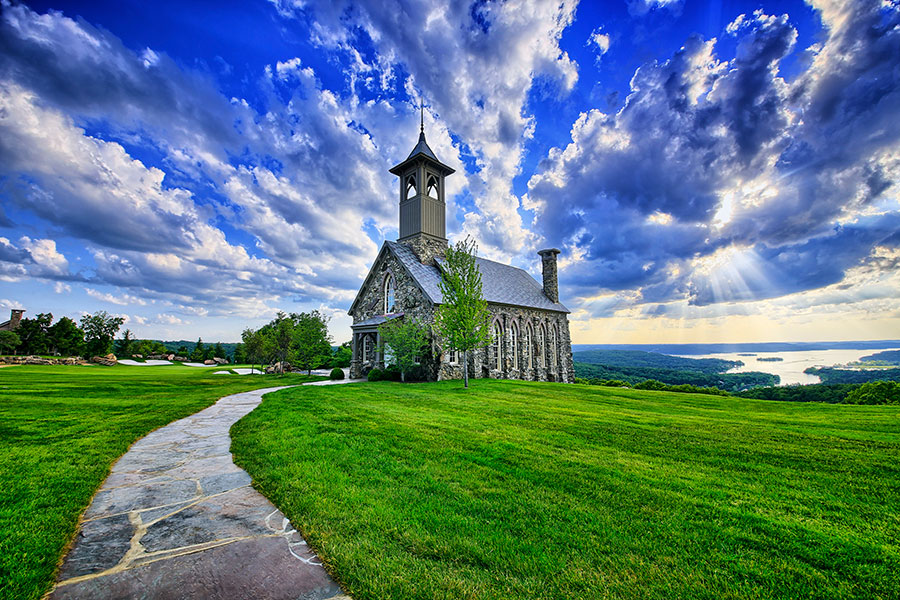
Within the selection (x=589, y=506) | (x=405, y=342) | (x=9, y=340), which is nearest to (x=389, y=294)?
(x=405, y=342)

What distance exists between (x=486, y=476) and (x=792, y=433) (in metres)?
6.38

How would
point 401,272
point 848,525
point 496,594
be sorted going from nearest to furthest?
1. point 496,594
2. point 848,525
3. point 401,272

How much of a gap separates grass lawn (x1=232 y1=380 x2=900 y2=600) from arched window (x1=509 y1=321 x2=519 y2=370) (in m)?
17.9

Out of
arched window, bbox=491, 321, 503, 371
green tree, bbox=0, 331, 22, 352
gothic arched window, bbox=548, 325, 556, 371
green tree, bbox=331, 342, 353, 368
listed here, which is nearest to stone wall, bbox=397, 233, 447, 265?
arched window, bbox=491, 321, 503, 371

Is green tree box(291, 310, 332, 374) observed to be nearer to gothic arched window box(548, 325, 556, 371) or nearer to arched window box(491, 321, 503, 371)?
arched window box(491, 321, 503, 371)

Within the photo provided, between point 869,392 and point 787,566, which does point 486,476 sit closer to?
point 787,566

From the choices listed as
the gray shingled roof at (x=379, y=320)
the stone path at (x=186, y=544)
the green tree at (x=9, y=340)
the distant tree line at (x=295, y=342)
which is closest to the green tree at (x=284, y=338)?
the distant tree line at (x=295, y=342)

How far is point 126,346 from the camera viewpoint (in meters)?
47.8

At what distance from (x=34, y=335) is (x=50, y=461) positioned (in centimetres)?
5128

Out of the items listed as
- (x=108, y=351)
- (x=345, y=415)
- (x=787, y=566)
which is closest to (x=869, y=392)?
(x=787, y=566)

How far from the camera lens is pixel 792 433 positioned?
6.91 metres

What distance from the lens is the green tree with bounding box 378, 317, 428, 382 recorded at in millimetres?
20188

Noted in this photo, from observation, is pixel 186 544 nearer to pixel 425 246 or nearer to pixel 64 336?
pixel 425 246

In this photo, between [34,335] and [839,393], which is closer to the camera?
[839,393]
